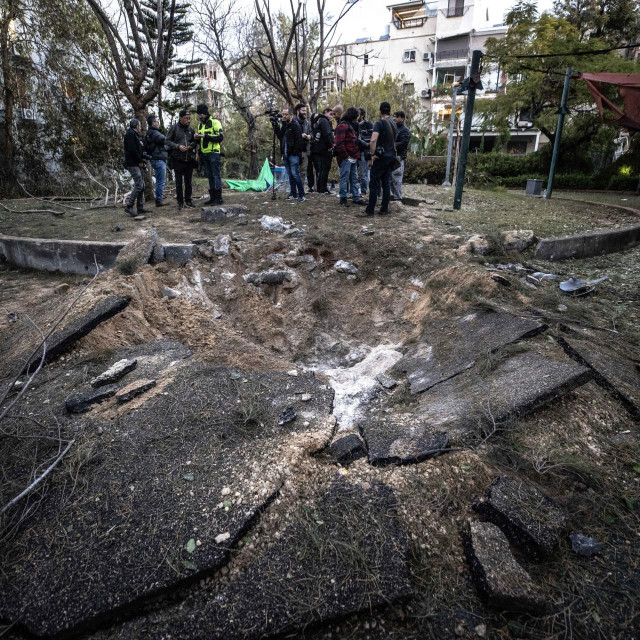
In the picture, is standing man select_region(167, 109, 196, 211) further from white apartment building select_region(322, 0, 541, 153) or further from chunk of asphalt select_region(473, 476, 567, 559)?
white apartment building select_region(322, 0, 541, 153)

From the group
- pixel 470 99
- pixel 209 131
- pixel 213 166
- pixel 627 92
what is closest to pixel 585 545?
pixel 470 99

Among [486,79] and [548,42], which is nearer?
[548,42]

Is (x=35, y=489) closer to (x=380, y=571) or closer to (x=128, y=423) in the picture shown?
(x=128, y=423)

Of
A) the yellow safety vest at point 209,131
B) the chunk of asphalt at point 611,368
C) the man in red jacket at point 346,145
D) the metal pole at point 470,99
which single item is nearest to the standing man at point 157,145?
the yellow safety vest at point 209,131

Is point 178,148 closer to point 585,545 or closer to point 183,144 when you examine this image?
point 183,144

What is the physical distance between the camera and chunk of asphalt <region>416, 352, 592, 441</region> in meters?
2.54

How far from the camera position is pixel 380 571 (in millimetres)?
1731

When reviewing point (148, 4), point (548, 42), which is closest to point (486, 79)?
point (548, 42)

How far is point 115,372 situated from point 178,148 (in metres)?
5.58

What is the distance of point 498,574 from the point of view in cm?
168

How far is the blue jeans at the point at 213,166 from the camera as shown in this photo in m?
Answer: 7.64

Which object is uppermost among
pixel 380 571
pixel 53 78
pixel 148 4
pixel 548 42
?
pixel 148 4

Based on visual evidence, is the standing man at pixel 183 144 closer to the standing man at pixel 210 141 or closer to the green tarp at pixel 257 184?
the standing man at pixel 210 141

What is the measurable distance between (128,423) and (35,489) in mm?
606
